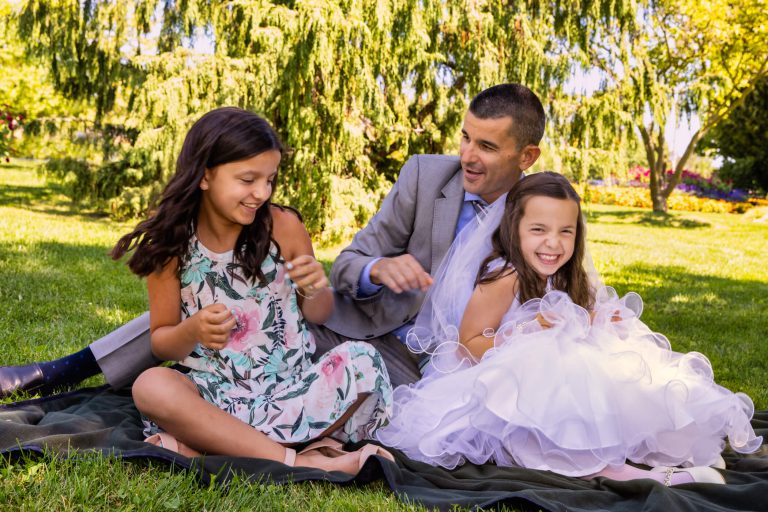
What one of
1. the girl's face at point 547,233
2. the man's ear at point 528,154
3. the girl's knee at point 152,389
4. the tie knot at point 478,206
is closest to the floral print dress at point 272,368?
the girl's knee at point 152,389

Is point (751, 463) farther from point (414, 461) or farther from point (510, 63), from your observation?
point (510, 63)

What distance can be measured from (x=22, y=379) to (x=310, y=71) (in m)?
5.85

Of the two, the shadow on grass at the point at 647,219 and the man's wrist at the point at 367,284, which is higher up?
the man's wrist at the point at 367,284

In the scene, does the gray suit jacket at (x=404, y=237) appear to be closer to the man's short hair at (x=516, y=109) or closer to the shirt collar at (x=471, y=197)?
the shirt collar at (x=471, y=197)

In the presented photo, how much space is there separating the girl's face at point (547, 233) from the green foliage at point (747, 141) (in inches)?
830

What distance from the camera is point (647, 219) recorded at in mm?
18688

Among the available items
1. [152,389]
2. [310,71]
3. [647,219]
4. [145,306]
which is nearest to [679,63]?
[647,219]

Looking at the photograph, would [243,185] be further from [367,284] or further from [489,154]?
[489,154]

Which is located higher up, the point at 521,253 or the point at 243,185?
the point at 243,185

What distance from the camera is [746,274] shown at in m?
9.50

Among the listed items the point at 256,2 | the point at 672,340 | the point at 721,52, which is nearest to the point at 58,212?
the point at 256,2

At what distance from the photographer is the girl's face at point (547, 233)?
123 inches

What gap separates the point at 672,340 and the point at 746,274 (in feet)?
15.0

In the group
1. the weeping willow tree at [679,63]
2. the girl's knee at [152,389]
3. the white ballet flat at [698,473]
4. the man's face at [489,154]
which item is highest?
the weeping willow tree at [679,63]
